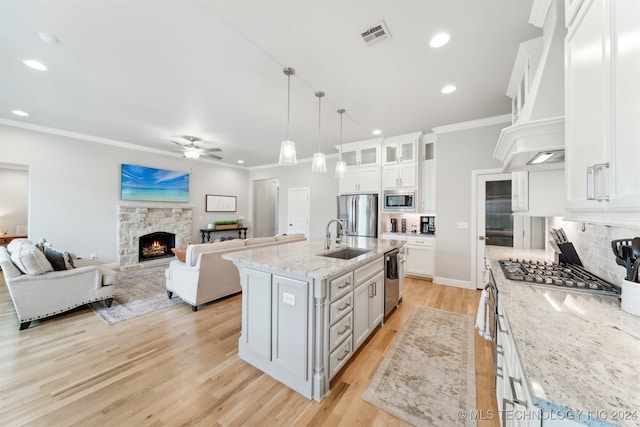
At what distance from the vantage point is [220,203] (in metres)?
7.18

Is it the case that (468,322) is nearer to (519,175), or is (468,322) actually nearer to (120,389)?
(519,175)

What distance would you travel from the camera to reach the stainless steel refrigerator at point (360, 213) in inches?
193

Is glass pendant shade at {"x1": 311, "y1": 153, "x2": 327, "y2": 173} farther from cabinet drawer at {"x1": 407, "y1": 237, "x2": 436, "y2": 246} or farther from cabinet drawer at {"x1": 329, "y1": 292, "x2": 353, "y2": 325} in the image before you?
cabinet drawer at {"x1": 407, "y1": 237, "x2": 436, "y2": 246}

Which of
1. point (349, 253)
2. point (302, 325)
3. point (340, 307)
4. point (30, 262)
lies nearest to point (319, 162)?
point (349, 253)

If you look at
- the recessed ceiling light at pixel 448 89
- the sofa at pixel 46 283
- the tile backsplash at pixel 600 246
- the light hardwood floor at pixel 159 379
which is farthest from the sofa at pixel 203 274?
the tile backsplash at pixel 600 246

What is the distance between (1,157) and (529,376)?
7058 millimetres

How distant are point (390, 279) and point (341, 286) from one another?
127 centimetres

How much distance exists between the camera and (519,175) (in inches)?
95.2

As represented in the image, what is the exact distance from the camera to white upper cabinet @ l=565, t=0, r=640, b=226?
781 millimetres

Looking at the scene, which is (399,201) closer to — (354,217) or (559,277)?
(354,217)

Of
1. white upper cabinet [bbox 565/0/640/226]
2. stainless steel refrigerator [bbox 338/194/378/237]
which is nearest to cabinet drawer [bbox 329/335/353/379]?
white upper cabinet [bbox 565/0/640/226]

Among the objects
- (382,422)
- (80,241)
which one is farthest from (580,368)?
(80,241)

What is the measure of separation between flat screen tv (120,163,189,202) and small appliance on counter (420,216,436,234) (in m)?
6.08

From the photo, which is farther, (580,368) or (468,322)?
(468,322)
